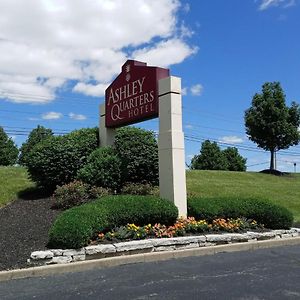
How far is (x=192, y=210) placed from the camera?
10883mm

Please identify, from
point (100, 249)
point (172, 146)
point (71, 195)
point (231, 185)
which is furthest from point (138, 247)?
point (231, 185)

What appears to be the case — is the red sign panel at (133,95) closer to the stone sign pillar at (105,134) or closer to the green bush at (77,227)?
the stone sign pillar at (105,134)

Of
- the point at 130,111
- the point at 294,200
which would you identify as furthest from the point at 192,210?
the point at 294,200

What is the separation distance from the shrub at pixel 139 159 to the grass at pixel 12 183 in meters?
3.55

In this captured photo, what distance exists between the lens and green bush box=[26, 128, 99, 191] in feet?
42.7

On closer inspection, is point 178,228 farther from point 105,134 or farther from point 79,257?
point 105,134

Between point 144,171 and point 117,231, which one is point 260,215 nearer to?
point 144,171

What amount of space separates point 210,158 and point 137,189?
4143 cm

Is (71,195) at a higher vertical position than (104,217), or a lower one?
higher

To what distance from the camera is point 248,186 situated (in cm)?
2114

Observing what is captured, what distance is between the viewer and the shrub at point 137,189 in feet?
40.1

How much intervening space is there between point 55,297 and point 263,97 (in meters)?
27.6

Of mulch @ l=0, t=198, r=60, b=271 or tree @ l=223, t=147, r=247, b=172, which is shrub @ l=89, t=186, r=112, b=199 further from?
tree @ l=223, t=147, r=247, b=172

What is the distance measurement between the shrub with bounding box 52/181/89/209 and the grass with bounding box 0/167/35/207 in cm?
201
